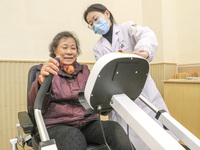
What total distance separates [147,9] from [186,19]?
63cm

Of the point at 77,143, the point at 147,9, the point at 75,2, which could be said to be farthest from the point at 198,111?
the point at 75,2

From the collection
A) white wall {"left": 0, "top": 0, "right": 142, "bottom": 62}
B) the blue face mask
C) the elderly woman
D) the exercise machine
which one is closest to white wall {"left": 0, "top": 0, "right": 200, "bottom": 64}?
white wall {"left": 0, "top": 0, "right": 142, "bottom": 62}

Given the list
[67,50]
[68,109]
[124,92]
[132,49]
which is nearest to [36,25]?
[67,50]

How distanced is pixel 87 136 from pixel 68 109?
8.1 inches

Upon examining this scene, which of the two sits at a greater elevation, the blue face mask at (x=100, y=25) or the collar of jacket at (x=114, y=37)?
the blue face mask at (x=100, y=25)

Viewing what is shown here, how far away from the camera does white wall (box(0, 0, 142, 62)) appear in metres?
1.73

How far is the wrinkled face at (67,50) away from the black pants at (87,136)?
0.51 metres

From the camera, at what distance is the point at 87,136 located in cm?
97

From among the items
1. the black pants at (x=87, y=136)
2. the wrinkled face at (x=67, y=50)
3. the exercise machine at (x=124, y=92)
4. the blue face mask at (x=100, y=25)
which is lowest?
the black pants at (x=87, y=136)

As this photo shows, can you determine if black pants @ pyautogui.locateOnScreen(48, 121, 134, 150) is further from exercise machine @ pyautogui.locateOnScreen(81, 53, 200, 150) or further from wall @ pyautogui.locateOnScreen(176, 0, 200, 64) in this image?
wall @ pyautogui.locateOnScreen(176, 0, 200, 64)

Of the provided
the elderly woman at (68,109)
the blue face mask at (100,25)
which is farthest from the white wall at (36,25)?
the blue face mask at (100,25)

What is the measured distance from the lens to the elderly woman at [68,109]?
30.5 inches

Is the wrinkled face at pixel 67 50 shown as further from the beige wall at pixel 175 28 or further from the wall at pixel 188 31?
the wall at pixel 188 31

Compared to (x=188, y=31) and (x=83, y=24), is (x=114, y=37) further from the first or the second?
(x=188, y=31)
